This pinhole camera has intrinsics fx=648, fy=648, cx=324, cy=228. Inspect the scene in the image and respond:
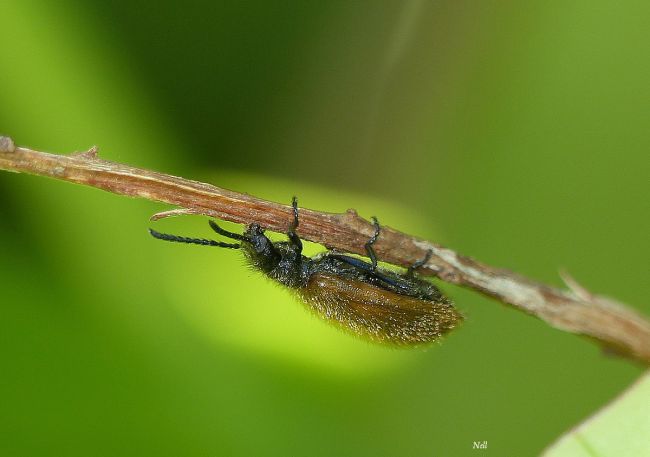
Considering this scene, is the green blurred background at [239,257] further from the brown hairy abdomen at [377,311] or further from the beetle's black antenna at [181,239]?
the beetle's black antenna at [181,239]

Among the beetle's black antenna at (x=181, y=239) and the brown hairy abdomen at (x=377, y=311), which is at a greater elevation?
the brown hairy abdomen at (x=377, y=311)

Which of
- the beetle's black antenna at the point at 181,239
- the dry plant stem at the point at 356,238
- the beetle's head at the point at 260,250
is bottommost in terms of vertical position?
the dry plant stem at the point at 356,238

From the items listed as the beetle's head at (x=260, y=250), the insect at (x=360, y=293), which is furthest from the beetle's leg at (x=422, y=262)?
the beetle's head at (x=260, y=250)

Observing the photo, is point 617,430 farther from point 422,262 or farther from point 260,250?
point 260,250

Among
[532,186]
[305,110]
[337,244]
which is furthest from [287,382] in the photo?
[305,110]

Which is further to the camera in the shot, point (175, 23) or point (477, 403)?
point (175, 23)

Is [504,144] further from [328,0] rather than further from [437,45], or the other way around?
[328,0]

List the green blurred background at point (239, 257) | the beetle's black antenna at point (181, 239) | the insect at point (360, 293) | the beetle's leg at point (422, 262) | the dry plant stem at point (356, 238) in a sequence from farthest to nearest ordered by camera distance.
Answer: the green blurred background at point (239, 257)
the insect at point (360, 293)
the beetle's black antenna at point (181, 239)
the beetle's leg at point (422, 262)
the dry plant stem at point (356, 238)

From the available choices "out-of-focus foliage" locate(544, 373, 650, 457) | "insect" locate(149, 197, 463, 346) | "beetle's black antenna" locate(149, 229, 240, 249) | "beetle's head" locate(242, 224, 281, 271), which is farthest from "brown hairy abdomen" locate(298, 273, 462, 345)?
"out-of-focus foliage" locate(544, 373, 650, 457)
